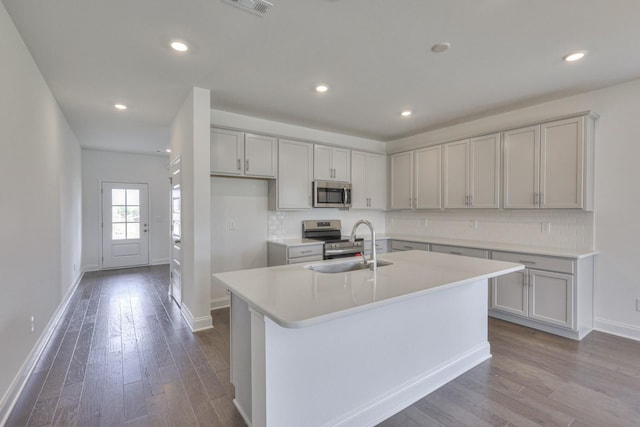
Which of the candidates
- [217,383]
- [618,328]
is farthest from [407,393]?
[618,328]

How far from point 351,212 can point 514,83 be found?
2.90 meters

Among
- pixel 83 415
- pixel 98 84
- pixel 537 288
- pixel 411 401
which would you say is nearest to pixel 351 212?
pixel 537 288

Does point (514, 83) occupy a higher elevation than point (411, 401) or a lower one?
higher

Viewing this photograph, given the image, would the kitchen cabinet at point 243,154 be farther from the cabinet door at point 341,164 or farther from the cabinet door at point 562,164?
the cabinet door at point 562,164

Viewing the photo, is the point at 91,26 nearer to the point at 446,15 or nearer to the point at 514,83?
the point at 446,15

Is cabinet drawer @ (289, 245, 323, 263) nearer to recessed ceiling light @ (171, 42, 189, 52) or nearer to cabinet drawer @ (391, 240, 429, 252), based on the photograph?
cabinet drawer @ (391, 240, 429, 252)

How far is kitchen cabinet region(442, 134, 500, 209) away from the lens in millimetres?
3795

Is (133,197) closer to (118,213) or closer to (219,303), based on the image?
(118,213)

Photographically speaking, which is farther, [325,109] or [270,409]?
[325,109]

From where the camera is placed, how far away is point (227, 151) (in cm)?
368

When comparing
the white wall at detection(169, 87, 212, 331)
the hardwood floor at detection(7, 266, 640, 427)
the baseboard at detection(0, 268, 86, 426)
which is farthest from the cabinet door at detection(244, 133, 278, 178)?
the baseboard at detection(0, 268, 86, 426)

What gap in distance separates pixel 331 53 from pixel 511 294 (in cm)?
318

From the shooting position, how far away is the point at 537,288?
126 inches

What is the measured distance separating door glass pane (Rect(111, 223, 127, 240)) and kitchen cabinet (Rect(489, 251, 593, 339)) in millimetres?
7260
